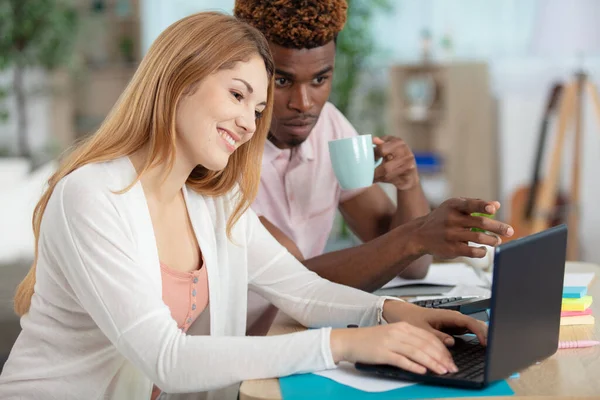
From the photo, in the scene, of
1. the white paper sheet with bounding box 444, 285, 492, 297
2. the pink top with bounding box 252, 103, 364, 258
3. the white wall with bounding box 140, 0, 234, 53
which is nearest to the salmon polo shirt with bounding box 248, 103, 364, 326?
the pink top with bounding box 252, 103, 364, 258

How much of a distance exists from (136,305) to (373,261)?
571 mm

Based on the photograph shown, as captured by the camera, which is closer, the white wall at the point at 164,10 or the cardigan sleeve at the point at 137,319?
the cardigan sleeve at the point at 137,319

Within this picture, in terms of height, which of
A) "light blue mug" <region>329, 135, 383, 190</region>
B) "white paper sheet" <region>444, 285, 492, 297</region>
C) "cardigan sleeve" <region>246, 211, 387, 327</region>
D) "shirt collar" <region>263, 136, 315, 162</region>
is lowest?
"white paper sheet" <region>444, 285, 492, 297</region>

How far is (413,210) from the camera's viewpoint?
1.89 m

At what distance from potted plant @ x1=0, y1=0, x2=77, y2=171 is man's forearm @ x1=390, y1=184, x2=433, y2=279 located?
4.03 metres

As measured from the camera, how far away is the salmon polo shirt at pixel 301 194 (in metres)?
1.91

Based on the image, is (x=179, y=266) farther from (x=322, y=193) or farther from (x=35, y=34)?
(x=35, y=34)

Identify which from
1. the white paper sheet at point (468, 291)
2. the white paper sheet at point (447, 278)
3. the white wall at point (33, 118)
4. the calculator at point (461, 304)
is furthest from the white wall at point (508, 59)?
the calculator at point (461, 304)

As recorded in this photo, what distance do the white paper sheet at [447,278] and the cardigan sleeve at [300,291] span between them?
0.31 m

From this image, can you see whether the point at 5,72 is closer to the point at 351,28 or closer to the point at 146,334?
the point at 351,28

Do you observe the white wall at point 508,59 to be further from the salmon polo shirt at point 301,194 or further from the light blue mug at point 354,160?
the light blue mug at point 354,160

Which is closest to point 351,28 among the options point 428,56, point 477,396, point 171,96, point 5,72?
point 428,56

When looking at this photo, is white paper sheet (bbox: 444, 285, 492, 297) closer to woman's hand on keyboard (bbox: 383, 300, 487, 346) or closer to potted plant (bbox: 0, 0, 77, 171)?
woman's hand on keyboard (bbox: 383, 300, 487, 346)

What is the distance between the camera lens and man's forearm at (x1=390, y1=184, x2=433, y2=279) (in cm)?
184
